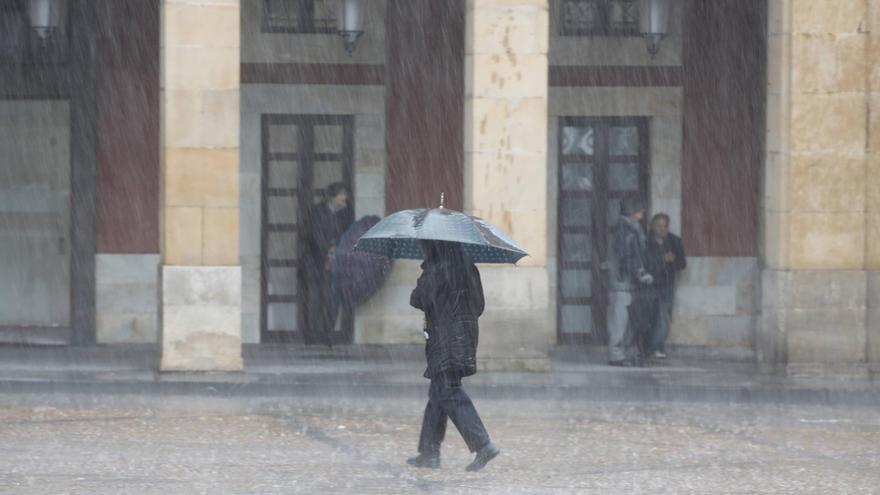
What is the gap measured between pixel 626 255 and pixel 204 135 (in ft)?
15.3

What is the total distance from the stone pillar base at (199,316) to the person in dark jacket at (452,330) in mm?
5815

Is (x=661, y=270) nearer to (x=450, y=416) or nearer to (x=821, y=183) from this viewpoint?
(x=821, y=183)

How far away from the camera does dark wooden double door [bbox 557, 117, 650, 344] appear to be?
21.1m

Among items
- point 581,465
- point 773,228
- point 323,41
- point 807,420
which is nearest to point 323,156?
point 323,41

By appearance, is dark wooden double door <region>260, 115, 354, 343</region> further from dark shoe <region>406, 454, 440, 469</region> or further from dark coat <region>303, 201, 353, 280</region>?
dark shoe <region>406, 454, 440, 469</region>

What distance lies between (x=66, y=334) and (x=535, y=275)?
621cm

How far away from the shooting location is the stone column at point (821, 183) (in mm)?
17469

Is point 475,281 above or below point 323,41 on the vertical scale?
below

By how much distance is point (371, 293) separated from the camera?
20422 mm

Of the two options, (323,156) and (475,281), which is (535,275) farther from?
(475,281)

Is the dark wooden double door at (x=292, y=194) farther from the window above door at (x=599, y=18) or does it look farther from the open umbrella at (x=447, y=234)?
the open umbrella at (x=447, y=234)

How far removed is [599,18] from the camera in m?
20.9

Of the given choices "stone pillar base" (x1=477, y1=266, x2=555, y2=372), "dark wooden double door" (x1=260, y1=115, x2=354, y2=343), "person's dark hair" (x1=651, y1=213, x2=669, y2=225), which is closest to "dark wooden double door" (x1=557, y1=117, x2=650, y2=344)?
"person's dark hair" (x1=651, y1=213, x2=669, y2=225)

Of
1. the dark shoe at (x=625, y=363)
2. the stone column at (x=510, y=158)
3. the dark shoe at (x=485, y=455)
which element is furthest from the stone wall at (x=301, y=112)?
the dark shoe at (x=485, y=455)
